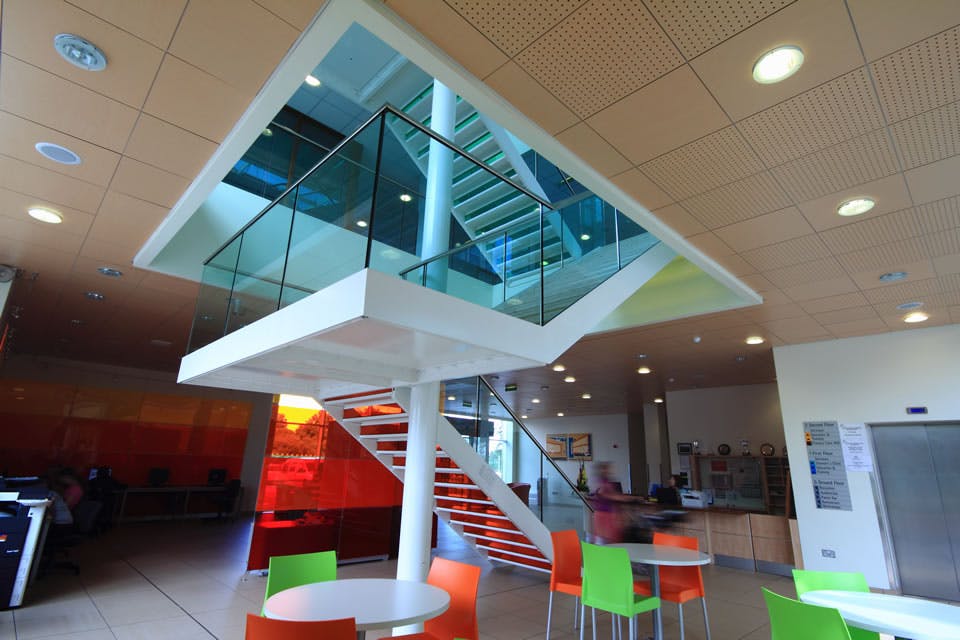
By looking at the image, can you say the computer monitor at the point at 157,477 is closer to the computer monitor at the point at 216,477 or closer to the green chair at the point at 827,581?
the computer monitor at the point at 216,477

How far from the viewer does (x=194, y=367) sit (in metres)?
4.68

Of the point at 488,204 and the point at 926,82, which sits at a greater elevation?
the point at 488,204

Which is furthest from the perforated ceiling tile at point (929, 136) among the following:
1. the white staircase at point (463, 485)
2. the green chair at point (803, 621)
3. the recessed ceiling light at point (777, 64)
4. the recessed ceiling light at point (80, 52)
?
the recessed ceiling light at point (80, 52)

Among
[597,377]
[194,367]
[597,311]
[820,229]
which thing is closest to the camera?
[820,229]

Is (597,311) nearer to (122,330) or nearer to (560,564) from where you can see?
(560,564)

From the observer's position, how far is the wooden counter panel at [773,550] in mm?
7403

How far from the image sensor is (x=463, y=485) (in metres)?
5.84

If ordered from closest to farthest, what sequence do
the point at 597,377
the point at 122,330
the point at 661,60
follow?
1. the point at 661,60
2. the point at 122,330
3. the point at 597,377

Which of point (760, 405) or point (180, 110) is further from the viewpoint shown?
point (760, 405)

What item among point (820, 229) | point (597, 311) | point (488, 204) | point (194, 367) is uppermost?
point (488, 204)

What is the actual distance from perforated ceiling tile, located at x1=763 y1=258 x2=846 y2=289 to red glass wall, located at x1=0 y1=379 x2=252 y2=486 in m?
13.1

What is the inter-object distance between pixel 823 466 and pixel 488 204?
5687mm

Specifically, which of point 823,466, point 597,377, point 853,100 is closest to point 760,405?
point 597,377

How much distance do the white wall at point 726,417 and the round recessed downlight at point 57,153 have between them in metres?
11.6
